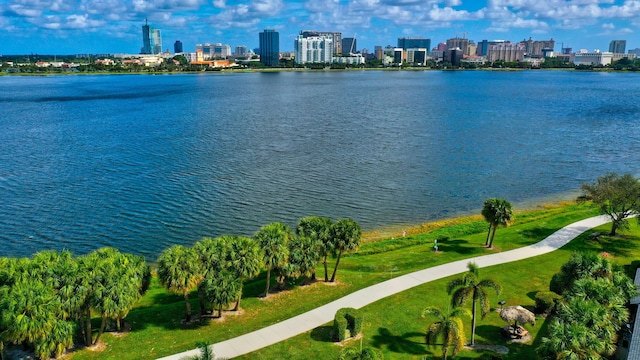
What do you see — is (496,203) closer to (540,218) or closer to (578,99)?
(540,218)

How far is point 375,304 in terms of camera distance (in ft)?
105

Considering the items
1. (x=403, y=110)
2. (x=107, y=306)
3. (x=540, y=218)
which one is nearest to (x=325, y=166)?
(x=540, y=218)

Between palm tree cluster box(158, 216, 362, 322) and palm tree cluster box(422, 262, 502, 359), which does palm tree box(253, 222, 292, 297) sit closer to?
palm tree cluster box(158, 216, 362, 322)

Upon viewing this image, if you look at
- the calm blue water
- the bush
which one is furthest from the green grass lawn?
the calm blue water

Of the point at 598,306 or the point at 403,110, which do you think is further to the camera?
the point at 403,110

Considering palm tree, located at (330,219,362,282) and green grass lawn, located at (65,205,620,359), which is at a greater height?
palm tree, located at (330,219,362,282)

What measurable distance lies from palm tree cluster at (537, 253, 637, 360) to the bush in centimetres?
118

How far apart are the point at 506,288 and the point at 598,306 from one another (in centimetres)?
1044

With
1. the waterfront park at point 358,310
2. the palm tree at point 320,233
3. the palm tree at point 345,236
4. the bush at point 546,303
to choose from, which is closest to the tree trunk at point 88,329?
the waterfront park at point 358,310

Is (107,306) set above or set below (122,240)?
above

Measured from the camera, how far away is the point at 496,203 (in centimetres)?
4244

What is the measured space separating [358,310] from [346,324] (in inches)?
125

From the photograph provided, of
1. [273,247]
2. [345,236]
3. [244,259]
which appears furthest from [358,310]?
[244,259]

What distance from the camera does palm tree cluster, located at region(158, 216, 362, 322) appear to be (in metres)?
29.0
